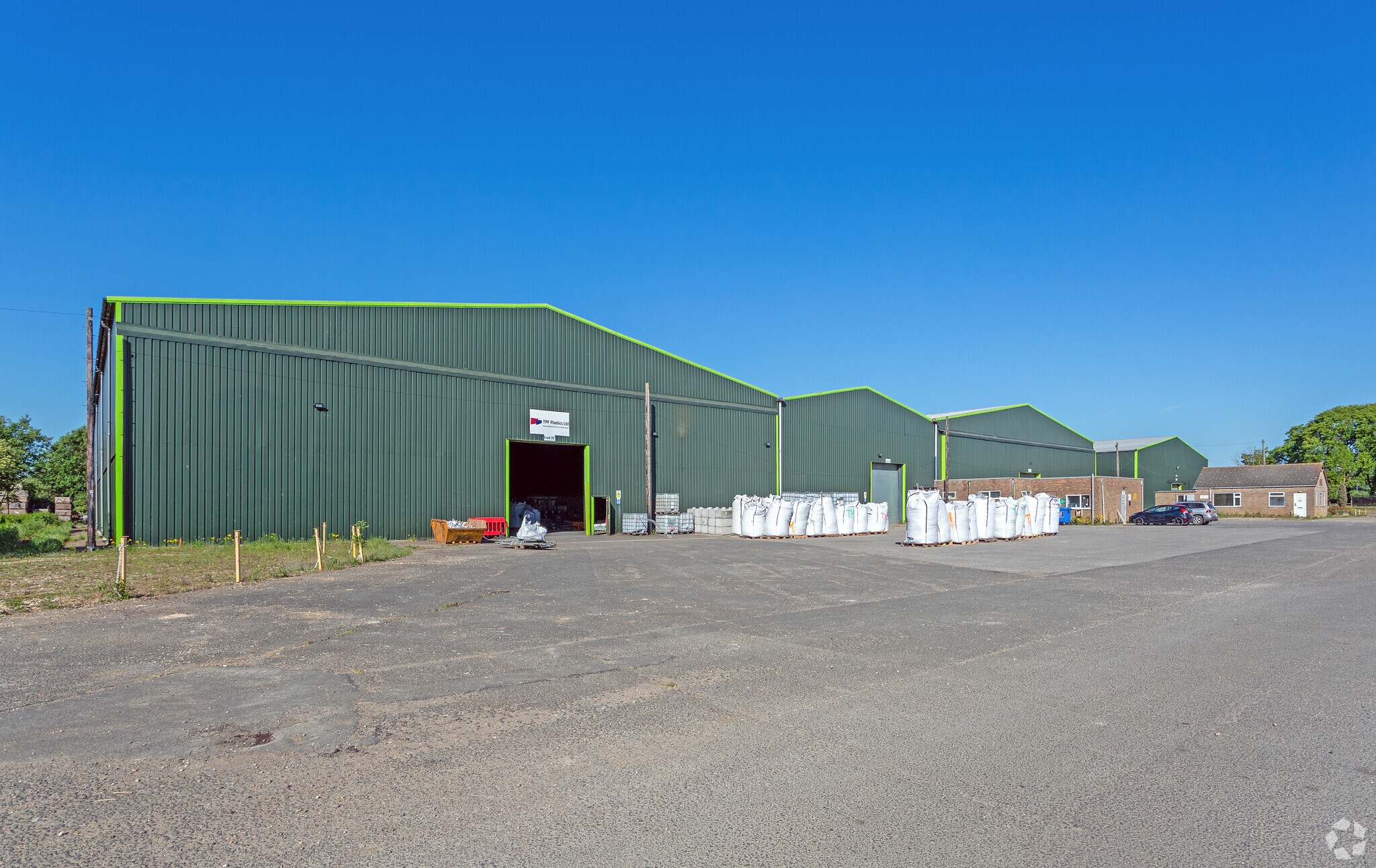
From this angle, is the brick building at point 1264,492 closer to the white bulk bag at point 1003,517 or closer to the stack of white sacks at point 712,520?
the white bulk bag at point 1003,517

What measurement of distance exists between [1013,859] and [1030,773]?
1288mm

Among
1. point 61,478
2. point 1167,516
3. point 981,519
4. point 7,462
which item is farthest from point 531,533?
point 61,478

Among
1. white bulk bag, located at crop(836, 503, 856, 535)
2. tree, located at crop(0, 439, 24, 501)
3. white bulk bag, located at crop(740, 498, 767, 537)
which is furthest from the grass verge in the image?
white bulk bag, located at crop(836, 503, 856, 535)

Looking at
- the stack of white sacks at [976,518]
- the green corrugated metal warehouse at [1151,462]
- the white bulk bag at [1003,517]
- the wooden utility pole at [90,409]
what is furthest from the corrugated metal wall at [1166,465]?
the wooden utility pole at [90,409]

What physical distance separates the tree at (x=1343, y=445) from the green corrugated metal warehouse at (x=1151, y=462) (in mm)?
19046

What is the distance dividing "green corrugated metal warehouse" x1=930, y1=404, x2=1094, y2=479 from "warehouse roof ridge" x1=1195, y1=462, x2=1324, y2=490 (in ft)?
43.3

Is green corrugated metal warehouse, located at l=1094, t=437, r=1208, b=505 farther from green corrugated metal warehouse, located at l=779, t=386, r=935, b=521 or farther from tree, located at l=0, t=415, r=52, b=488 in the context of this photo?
tree, located at l=0, t=415, r=52, b=488

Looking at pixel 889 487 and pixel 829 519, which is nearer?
pixel 829 519

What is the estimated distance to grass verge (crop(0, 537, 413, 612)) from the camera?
12.8 metres

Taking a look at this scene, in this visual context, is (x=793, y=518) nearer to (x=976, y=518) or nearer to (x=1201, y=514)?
(x=976, y=518)

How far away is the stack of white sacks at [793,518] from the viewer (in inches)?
1215

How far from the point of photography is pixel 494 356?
29812 millimetres

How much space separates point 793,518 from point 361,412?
16.8m

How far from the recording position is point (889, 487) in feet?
152
